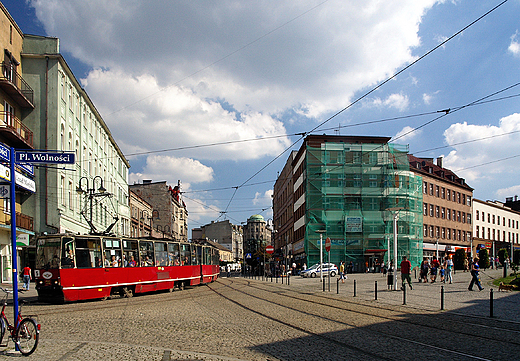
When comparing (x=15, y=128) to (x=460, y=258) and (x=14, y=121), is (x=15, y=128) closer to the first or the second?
(x=14, y=121)

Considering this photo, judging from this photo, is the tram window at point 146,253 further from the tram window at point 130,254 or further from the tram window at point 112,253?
the tram window at point 112,253

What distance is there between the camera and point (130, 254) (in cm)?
2345

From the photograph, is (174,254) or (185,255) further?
(185,255)

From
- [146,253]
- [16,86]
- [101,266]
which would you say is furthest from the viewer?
[16,86]

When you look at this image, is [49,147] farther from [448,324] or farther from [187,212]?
[187,212]

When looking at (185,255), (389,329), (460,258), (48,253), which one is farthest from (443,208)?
(389,329)

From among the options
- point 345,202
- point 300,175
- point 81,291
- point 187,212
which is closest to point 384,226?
point 345,202

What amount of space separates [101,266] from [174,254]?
23.7ft

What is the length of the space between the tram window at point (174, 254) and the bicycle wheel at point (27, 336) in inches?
752

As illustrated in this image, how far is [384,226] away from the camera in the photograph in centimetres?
5325

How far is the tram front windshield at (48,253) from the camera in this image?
19594 millimetres

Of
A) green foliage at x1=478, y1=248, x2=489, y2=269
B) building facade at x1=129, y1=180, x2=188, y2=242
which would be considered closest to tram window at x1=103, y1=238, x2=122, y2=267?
green foliage at x1=478, y1=248, x2=489, y2=269

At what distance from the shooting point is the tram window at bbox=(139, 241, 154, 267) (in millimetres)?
24422

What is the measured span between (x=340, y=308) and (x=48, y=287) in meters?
11.8
